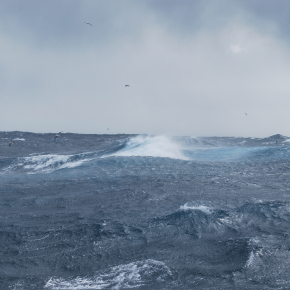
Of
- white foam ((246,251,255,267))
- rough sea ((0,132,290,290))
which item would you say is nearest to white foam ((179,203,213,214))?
rough sea ((0,132,290,290))

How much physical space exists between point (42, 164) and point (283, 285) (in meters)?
40.9

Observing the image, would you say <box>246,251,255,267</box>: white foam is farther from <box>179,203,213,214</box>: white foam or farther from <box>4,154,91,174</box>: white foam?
<box>4,154,91,174</box>: white foam

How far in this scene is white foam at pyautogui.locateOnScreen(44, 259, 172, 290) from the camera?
44.6 feet

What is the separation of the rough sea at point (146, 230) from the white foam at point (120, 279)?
46 mm

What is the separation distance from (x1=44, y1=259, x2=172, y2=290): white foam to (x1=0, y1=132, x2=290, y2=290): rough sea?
0.15 ft

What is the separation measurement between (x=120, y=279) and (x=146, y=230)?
5851 millimetres

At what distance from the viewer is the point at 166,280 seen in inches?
550

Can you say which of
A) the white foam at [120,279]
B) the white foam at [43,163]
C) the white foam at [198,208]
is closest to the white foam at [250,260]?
the white foam at [120,279]

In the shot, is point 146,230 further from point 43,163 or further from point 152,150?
point 152,150

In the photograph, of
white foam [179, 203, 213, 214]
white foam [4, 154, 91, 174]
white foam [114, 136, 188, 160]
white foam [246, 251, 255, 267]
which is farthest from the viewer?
white foam [114, 136, 188, 160]

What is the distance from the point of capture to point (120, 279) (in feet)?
→ 46.2

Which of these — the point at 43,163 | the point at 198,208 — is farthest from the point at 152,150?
the point at 198,208

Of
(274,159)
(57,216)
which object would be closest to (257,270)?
(57,216)

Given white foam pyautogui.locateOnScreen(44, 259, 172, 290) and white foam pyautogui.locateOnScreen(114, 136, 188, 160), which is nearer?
white foam pyautogui.locateOnScreen(44, 259, 172, 290)
